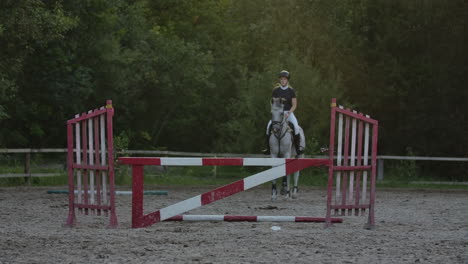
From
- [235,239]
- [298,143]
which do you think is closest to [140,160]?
[235,239]

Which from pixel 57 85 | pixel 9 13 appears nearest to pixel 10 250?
pixel 9 13

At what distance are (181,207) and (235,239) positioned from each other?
4.04ft

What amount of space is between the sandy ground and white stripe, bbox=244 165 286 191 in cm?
60

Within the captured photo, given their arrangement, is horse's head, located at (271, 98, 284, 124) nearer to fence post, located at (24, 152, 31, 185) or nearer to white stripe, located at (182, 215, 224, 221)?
white stripe, located at (182, 215, 224, 221)

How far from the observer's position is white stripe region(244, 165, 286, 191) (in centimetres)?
1052

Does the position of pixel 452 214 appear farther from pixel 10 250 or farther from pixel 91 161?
pixel 10 250

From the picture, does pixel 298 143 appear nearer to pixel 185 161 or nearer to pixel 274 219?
pixel 274 219

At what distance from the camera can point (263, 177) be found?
10.6 metres

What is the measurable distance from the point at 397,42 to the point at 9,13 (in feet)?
46.4

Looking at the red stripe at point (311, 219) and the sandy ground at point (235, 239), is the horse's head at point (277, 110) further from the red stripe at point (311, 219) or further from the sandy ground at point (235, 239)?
the red stripe at point (311, 219)

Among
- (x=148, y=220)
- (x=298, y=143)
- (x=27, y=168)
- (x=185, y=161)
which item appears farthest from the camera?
(x=27, y=168)

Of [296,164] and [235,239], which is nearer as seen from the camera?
[235,239]

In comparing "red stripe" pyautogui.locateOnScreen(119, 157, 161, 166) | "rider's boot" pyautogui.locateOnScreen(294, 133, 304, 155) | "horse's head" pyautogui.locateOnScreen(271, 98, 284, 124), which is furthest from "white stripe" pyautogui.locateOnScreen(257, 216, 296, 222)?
"rider's boot" pyautogui.locateOnScreen(294, 133, 304, 155)

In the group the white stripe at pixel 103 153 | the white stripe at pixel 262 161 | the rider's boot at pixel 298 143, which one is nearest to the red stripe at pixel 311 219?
the white stripe at pixel 262 161
